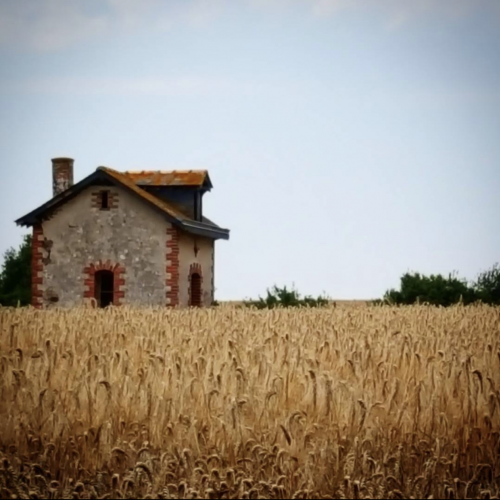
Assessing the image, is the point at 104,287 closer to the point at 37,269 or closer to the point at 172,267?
the point at 37,269

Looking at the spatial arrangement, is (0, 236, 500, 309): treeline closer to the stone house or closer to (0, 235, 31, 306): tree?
the stone house

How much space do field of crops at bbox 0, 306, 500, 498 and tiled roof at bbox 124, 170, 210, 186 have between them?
729 inches

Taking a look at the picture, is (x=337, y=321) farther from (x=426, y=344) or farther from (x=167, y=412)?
(x=167, y=412)

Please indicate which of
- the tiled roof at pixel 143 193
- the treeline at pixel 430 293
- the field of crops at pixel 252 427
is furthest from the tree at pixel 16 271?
the field of crops at pixel 252 427

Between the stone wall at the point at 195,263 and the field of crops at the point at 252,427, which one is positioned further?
the stone wall at the point at 195,263

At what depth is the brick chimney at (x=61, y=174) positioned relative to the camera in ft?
90.2

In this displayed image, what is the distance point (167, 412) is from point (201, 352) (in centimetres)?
237

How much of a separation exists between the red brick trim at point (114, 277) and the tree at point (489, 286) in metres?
12.4

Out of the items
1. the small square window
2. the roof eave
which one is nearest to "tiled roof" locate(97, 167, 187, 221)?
the roof eave

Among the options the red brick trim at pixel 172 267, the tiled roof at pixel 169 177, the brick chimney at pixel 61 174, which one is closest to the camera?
the red brick trim at pixel 172 267

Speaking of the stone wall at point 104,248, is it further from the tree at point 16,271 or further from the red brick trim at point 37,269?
the tree at point 16,271

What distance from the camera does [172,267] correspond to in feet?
78.6

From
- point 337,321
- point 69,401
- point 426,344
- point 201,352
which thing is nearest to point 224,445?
point 69,401

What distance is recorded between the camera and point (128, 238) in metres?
24.5
